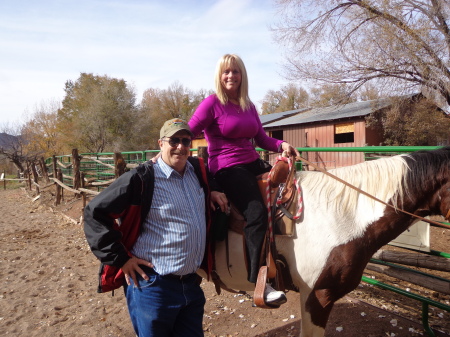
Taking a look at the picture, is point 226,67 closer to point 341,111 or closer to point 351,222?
point 351,222

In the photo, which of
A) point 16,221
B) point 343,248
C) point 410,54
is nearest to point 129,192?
point 343,248

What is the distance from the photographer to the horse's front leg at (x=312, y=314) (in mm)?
1994

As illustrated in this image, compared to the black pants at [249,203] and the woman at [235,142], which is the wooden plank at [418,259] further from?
the black pants at [249,203]

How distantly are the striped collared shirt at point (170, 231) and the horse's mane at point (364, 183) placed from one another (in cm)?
92

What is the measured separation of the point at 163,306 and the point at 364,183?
1.54m

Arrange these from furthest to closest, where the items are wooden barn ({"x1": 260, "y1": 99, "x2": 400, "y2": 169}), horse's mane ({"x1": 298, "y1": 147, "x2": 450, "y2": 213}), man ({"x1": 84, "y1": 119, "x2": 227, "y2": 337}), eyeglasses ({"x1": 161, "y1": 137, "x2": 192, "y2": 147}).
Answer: wooden barn ({"x1": 260, "y1": 99, "x2": 400, "y2": 169}) < horse's mane ({"x1": 298, "y1": 147, "x2": 450, "y2": 213}) < eyeglasses ({"x1": 161, "y1": 137, "x2": 192, "y2": 147}) < man ({"x1": 84, "y1": 119, "x2": 227, "y2": 337})

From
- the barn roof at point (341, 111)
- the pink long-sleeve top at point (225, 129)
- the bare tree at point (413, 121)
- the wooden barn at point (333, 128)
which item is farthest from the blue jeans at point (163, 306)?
the wooden barn at point (333, 128)

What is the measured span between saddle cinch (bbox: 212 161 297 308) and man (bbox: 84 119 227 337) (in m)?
0.41

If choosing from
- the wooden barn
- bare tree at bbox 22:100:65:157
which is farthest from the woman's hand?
bare tree at bbox 22:100:65:157

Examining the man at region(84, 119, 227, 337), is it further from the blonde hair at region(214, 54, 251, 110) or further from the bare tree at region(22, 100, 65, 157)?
the bare tree at region(22, 100, 65, 157)

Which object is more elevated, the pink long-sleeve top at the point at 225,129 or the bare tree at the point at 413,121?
the bare tree at the point at 413,121

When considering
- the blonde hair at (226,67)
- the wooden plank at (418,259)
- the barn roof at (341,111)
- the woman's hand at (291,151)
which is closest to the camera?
the blonde hair at (226,67)

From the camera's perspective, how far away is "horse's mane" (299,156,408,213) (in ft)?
6.61

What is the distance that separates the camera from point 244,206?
2082mm
